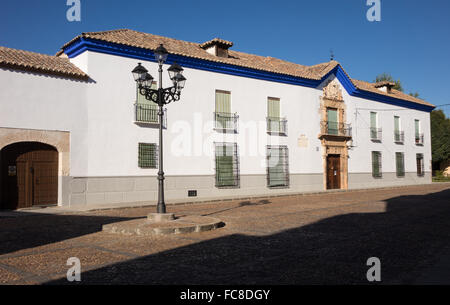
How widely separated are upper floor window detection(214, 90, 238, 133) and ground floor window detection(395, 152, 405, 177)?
13920 mm

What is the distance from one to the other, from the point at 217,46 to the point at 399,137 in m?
15.2

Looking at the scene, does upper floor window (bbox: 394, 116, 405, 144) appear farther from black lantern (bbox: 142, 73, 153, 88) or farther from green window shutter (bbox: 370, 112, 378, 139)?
black lantern (bbox: 142, 73, 153, 88)

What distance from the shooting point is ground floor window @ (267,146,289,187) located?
62.6 ft

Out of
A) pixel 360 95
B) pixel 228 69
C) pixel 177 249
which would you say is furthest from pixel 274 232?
pixel 360 95

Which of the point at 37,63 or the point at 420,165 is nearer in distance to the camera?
the point at 37,63

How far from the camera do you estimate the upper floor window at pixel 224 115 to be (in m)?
17.5

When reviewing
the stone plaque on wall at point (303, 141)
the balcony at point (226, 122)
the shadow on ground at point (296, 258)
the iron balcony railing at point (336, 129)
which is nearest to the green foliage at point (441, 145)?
the iron balcony railing at point (336, 129)

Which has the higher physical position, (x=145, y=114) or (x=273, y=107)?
(x=273, y=107)

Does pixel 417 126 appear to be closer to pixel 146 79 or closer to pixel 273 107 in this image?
pixel 273 107

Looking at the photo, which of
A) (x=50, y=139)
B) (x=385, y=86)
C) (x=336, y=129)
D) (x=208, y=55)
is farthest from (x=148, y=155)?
(x=385, y=86)

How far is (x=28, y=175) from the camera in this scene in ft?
41.9

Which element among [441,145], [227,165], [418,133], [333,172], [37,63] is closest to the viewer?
[37,63]
